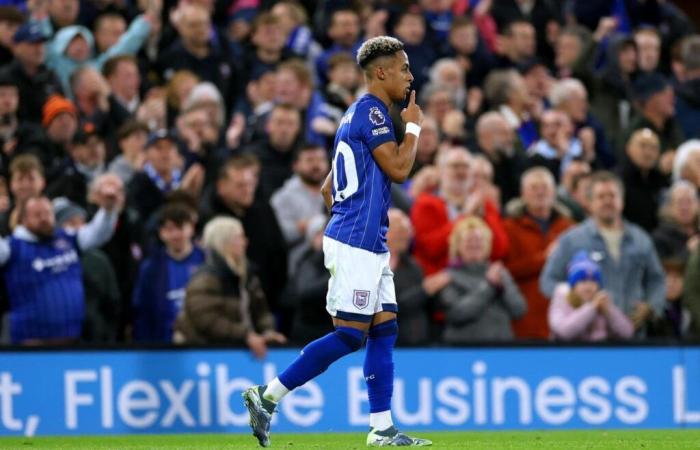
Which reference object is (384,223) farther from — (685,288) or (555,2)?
(555,2)

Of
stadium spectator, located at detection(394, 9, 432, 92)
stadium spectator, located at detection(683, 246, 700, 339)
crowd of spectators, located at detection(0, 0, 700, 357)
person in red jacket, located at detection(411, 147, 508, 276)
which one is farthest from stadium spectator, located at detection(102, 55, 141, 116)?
stadium spectator, located at detection(683, 246, 700, 339)

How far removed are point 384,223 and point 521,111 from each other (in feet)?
26.7

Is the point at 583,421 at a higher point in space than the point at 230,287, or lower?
lower

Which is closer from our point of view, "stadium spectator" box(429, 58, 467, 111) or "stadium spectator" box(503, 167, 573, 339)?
"stadium spectator" box(503, 167, 573, 339)

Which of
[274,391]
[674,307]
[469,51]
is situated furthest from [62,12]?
[274,391]

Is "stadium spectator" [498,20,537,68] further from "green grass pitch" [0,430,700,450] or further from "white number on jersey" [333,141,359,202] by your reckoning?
"white number on jersey" [333,141,359,202]

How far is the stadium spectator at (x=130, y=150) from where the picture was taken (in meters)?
14.4

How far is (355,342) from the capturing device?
8.85 meters

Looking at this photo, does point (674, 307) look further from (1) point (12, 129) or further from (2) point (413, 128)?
(1) point (12, 129)

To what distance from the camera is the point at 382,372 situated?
8.92 metres

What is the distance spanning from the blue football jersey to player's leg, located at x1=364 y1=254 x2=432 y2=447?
32cm

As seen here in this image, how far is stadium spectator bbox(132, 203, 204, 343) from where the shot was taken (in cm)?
1305

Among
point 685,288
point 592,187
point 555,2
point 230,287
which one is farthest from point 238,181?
point 555,2

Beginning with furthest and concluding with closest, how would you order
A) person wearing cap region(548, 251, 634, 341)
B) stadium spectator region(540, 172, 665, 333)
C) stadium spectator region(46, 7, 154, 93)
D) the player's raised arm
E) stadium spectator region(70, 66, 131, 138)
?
stadium spectator region(46, 7, 154, 93), stadium spectator region(70, 66, 131, 138), stadium spectator region(540, 172, 665, 333), person wearing cap region(548, 251, 634, 341), the player's raised arm
